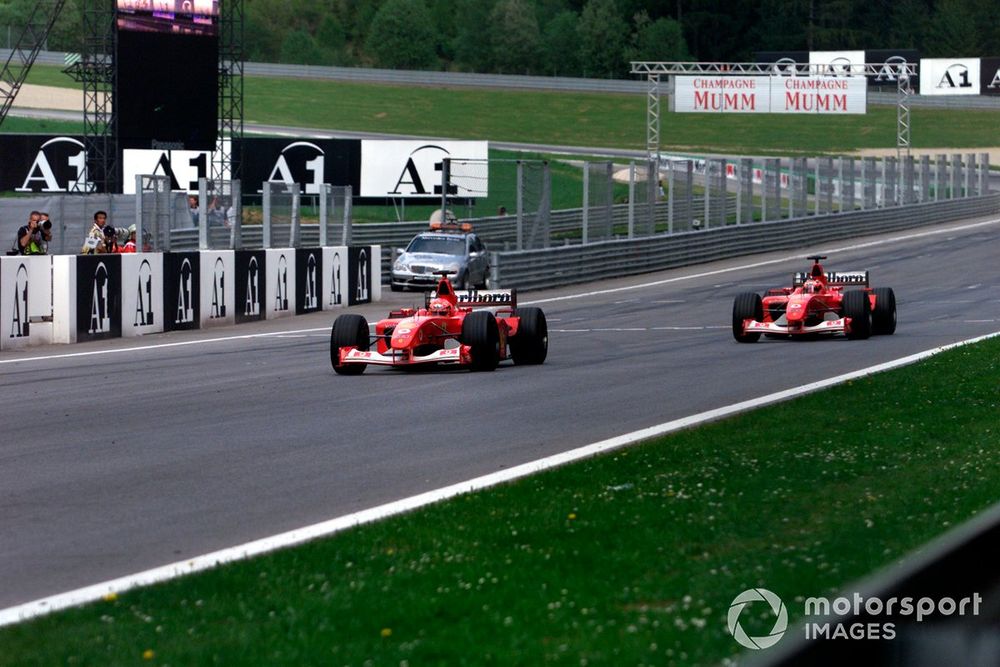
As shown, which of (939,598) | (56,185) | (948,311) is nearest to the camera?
(939,598)

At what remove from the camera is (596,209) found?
3450cm

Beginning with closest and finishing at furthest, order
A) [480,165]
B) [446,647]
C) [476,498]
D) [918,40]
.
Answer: [446,647] → [476,498] → [480,165] → [918,40]

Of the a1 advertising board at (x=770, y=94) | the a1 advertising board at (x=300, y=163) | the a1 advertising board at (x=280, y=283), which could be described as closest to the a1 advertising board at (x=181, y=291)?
the a1 advertising board at (x=280, y=283)

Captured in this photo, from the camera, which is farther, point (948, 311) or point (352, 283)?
point (352, 283)

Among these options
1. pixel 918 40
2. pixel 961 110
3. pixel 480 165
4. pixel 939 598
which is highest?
pixel 918 40

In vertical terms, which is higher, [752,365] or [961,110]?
[961,110]

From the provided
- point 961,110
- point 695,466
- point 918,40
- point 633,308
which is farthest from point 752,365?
point 918,40

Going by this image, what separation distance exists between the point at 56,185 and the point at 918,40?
270 ft

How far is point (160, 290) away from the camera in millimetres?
21656

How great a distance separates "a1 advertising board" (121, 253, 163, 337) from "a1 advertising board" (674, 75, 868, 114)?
36.5 meters

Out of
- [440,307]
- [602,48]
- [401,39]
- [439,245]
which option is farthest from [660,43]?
[440,307]

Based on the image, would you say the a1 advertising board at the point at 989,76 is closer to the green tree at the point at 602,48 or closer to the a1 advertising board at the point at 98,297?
the green tree at the point at 602,48

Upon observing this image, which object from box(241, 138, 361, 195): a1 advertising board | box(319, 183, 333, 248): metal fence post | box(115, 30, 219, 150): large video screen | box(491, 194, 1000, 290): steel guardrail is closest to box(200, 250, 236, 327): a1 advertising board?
box(319, 183, 333, 248): metal fence post

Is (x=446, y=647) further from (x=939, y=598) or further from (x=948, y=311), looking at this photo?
(x=948, y=311)
